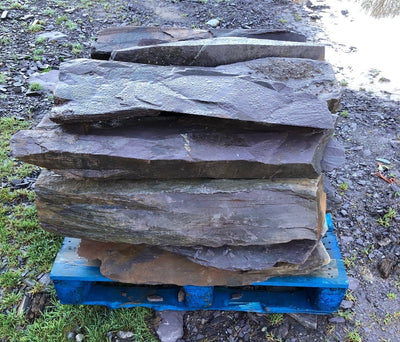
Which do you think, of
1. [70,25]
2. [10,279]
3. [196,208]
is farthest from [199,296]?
[70,25]

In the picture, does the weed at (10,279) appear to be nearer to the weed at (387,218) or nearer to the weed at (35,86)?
the weed at (35,86)

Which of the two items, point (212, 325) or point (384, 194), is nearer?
point (212, 325)

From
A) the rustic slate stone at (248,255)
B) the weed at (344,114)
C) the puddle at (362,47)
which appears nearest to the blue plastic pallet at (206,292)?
the rustic slate stone at (248,255)

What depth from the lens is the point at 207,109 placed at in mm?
1768

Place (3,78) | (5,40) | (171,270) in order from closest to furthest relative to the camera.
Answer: (171,270), (3,78), (5,40)

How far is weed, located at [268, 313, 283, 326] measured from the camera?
7.81 feet

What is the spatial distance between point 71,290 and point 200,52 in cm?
164

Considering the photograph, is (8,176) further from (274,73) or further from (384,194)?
(384,194)

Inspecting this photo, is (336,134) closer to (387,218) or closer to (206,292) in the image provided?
(387,218)

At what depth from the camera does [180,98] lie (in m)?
1.82

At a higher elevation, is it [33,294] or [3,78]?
[3,78]

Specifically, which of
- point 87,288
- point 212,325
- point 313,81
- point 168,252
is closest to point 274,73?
point 313,81

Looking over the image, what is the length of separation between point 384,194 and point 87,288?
2.63m

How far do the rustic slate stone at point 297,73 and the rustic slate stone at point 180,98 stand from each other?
22cm
